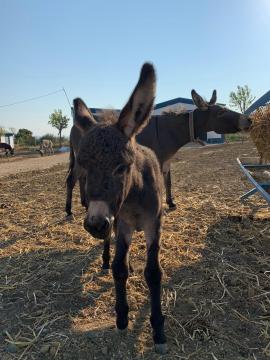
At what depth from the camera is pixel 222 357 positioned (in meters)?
2.69

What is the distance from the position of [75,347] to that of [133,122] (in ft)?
6.07

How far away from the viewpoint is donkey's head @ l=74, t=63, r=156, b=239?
2299 millimetres

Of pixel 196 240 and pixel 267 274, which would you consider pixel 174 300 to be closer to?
pixel 267 274

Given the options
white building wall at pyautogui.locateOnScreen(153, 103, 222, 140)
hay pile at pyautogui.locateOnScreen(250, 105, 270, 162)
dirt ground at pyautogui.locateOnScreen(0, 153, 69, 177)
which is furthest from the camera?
dirt ground at pyautogui.locateOnScreen(0, 153, 69, 177)

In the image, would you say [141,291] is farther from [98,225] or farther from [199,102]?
[199,102]

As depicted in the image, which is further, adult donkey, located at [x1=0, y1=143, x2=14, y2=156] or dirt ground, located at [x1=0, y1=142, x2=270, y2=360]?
adult donkey, located at [x1=0, y1=143, x2=14, y2=156]

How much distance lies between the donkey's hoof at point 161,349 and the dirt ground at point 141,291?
0.05m

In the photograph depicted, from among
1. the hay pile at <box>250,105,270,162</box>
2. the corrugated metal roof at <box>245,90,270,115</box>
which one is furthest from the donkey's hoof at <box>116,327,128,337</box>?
the corrugated metal roof at <box>245,90,270,115</box>

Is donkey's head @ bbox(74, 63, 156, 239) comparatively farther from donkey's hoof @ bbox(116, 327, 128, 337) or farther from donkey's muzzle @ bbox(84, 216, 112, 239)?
donkey's hoof @ bbox(116, 327, 128, 337)

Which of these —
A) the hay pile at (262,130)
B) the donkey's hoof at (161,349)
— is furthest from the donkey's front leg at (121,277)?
the hay pile at (262,130)

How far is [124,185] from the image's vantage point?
2.57 m

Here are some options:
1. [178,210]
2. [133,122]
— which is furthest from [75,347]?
[178,210]

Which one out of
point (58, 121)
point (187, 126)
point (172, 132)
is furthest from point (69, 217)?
point (58, 121)

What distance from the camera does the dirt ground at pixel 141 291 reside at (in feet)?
9.41
